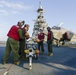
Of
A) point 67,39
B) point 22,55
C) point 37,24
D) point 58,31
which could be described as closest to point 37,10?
point 37,24

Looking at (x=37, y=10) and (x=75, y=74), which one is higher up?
(x=37, y=10)

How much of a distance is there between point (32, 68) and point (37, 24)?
75.5 m

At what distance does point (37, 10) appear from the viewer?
87.0 m

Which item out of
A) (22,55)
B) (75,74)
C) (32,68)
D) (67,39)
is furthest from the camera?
(67,39)

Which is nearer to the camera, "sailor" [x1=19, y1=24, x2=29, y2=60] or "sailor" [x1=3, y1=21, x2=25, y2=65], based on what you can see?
"sailor" [x1=3, y1=21, x2=25, y2=65]

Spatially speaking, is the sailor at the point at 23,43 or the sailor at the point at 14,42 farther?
the sailor at the point at 23,43

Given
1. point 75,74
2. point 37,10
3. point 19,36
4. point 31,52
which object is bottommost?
point 75,74

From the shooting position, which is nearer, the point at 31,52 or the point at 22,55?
the point at 31,52

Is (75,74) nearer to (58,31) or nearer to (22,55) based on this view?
(22,55)

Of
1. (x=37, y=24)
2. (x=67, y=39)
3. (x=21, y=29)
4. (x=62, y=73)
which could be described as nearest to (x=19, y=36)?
(x=21, y=29)

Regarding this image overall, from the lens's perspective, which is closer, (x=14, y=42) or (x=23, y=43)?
(x=14, y=42)

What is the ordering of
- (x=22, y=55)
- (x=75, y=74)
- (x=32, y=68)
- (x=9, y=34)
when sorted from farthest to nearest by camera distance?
(x=22, y=55) → (x=9, y=34) → (x=32, y=68) → (x=75, y=74)

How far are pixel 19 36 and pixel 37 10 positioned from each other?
76.8 metres

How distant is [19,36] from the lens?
10.8 metres
